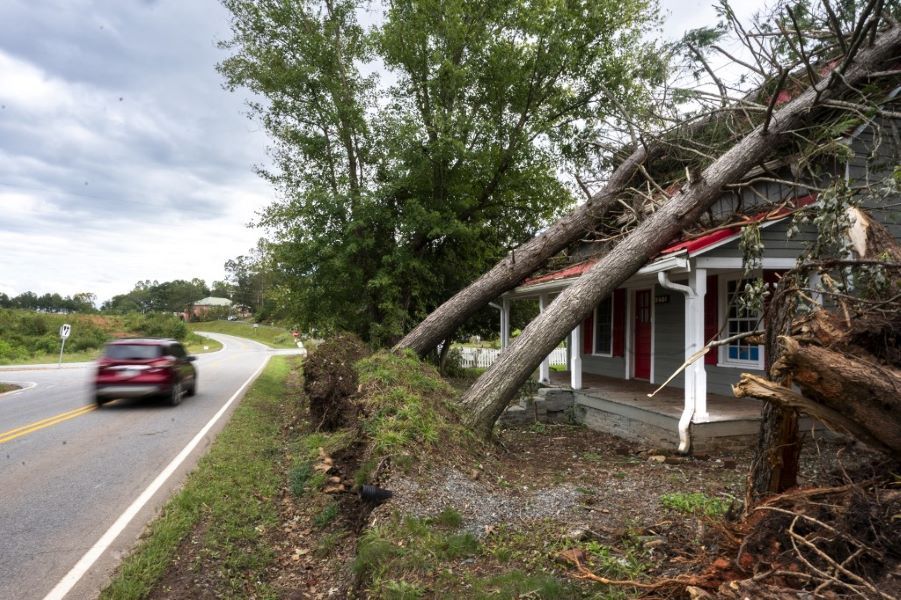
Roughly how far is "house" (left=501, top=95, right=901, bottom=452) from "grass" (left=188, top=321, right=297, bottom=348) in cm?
4371

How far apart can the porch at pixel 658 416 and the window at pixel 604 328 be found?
1.99 meters

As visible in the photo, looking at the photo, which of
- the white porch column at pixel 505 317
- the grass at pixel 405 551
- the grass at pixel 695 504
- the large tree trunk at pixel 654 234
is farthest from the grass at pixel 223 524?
the white porch column at pixel 505 317

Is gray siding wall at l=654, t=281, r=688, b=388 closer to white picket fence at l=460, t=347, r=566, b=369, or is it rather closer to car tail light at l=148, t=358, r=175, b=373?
car tail light at l=148, t=358, r=175, b=373

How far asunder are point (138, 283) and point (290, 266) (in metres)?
125

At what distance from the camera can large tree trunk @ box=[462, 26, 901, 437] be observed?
8.22 m

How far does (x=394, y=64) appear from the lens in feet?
52.5

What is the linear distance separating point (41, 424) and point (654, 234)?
432 inches

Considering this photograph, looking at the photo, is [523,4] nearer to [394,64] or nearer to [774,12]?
[394,64]

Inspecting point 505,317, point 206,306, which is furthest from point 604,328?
point 206,306

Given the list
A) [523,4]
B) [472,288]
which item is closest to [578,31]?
[523,4]

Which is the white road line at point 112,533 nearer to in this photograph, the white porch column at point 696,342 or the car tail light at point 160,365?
the car tail light at point 160,365

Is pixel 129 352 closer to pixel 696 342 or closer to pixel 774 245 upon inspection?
pixel 696 342

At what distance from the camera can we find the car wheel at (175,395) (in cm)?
1231

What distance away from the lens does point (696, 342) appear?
8055 mm
